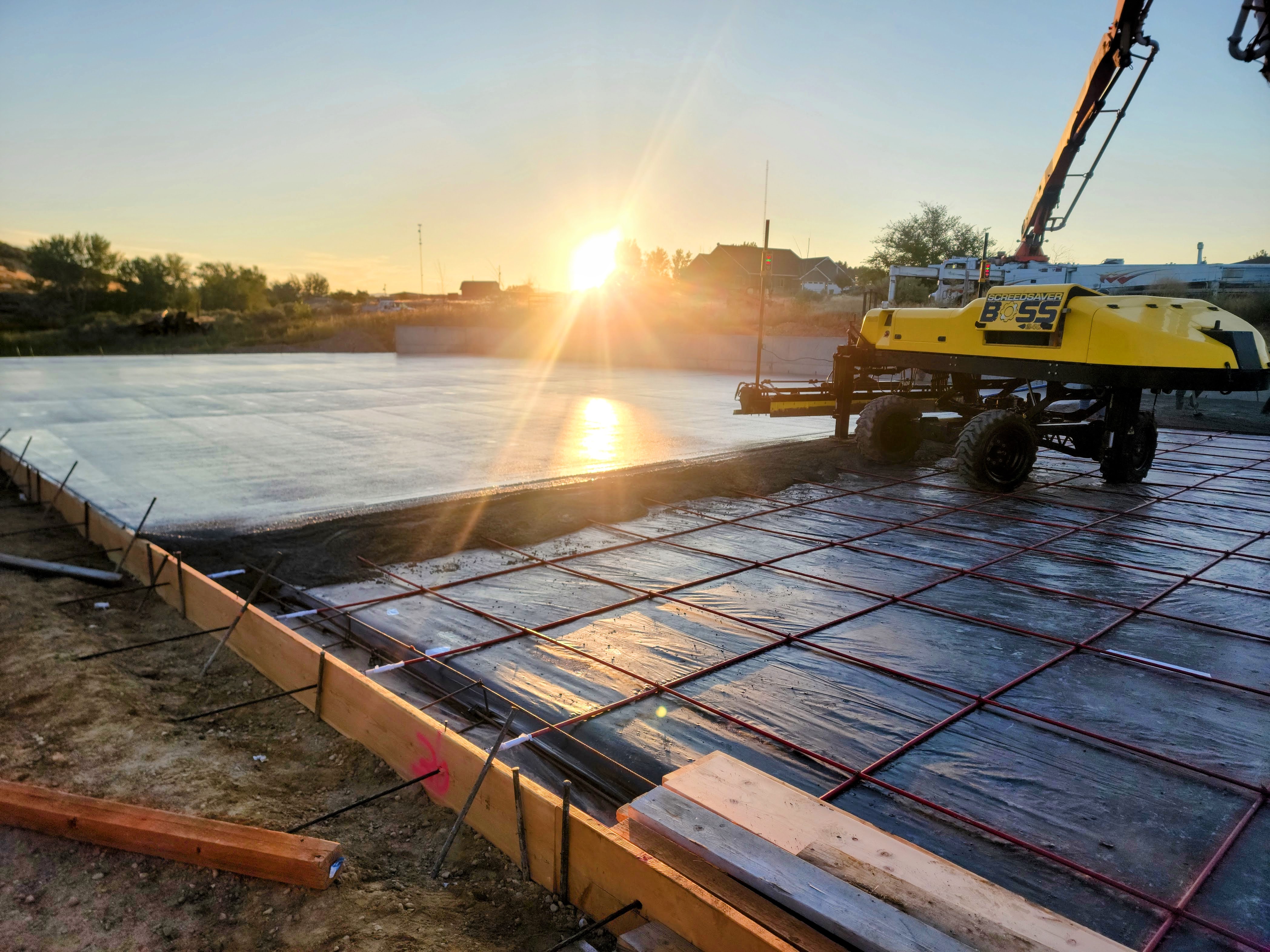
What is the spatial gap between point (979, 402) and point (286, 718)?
903 cm

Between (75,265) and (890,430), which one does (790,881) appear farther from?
(75,265)

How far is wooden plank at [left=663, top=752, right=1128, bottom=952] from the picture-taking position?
2322 mm

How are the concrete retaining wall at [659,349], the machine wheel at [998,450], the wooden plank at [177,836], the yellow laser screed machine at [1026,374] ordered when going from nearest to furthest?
the wooden plank at [177,836] < the yellow laser screed machine at [1026,374] < the machine wheel at [998,450] < the concrete retaining wall at [659,349]

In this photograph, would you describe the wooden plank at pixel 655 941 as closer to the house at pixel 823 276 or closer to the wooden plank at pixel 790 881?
the wooden plank at pixel 790 881

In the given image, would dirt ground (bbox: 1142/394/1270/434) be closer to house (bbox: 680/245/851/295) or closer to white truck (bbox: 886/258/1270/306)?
white truck (bbox: 886/258/1270/306)

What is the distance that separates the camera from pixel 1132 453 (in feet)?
29.9

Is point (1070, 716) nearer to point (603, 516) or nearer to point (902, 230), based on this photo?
point (603, 516)

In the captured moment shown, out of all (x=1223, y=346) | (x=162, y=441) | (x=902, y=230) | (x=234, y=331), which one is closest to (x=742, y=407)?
(x=1223, y=346)

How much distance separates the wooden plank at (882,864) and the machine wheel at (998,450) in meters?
6.38

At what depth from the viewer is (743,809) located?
9.48 feet

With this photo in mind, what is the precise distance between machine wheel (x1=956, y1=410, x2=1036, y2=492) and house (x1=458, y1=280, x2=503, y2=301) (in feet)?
219

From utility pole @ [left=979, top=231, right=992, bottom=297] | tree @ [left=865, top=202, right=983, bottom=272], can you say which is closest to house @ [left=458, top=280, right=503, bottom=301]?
tree @ [left=865, top=202, right=983, bottom=272]

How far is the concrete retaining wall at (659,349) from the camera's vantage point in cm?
2850

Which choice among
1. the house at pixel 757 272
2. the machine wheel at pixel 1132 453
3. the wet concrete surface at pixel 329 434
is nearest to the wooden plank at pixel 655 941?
the wet concrete surface at pixel 329 434
